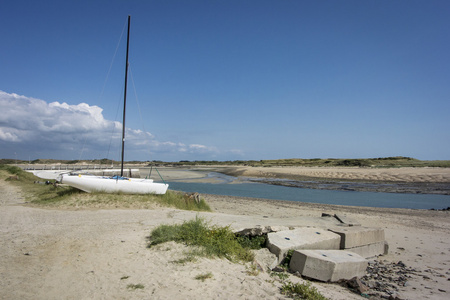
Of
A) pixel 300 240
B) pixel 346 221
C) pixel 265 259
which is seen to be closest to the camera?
pixel 265 259

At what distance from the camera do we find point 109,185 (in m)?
13.7

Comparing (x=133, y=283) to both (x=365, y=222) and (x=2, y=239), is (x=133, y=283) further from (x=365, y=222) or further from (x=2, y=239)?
(x=365, y=222)

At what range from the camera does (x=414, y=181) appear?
3656 cm

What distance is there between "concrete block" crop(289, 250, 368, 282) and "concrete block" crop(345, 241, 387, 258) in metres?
2.17

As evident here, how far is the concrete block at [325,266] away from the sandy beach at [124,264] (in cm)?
26

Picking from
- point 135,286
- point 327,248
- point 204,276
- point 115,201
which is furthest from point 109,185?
point 327,248

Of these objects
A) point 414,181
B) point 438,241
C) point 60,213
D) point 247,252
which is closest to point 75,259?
point 247,252

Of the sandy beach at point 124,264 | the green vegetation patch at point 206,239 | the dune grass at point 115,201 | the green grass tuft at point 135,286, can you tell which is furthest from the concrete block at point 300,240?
the dune grass at point 115,201

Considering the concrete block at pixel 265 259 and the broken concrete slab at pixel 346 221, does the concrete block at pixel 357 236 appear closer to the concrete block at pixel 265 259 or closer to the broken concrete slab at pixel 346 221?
the broken concrete slab at pixel 346 221

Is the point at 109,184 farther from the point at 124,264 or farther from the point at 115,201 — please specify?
the point at 124,264

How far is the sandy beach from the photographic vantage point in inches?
196

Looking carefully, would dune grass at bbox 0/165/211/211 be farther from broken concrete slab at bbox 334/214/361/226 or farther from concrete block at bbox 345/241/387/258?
concrete block at bbox 345/241/387/258

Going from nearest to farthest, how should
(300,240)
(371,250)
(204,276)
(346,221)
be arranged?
(204,276)
(300,240)
(371,250)
(346,221)

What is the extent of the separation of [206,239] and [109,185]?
8226 mm
